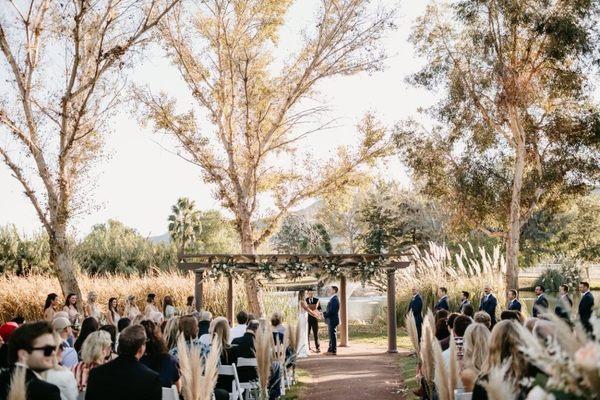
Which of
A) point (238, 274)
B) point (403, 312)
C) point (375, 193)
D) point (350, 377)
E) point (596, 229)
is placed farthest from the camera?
point (375, 193)

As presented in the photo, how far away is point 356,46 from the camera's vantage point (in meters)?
22.5

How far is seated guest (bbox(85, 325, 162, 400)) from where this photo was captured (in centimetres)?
464

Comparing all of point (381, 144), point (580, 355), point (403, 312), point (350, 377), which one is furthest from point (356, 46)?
point (580, 355)

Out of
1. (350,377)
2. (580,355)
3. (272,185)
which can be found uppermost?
(272,185)

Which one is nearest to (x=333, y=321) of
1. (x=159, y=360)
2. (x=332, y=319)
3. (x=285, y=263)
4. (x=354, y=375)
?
(x=332, y=319)

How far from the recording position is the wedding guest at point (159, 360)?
19.7 feet

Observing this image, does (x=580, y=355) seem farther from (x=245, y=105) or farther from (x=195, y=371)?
(x=245, y=105)

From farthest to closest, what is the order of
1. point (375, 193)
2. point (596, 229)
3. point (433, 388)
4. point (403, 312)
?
point (375, 193)
point (596, 229)
point (403, 312)
point (433, 388)

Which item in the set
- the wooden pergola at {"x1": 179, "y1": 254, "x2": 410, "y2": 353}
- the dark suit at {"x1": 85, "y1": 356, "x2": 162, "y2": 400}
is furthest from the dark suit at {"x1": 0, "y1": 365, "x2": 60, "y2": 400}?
the wooden pergola at {"x1": 179, "y1": 254, "x2": 410, "y2": 353}

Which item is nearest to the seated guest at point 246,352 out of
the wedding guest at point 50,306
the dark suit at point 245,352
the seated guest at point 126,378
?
the dark suit at point 245,352

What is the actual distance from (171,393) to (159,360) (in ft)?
1.96

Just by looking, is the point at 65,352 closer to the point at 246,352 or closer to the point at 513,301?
the point at 246,352

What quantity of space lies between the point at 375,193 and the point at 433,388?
5024cm

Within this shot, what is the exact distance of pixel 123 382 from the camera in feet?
15.3
